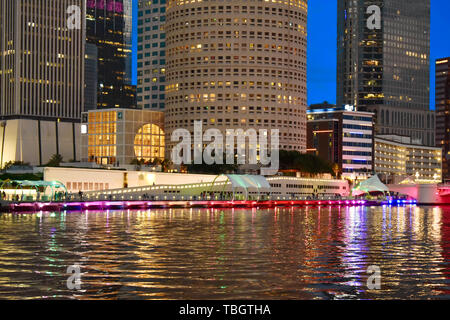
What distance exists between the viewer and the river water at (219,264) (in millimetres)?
38469

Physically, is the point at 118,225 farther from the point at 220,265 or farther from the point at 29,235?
the point at 220,265

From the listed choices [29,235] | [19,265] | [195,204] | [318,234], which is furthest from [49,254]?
[195,204]

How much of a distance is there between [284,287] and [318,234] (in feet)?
136

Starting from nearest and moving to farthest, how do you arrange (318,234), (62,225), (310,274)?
(310,274) < (318,234) < (62,225)

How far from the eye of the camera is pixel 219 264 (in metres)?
49.9

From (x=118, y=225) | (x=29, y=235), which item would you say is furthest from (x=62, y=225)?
(x=29, y=235)

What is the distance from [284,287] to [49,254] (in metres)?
21.7

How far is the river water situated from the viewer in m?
38.5

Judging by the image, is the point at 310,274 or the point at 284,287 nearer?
the point at 284,287

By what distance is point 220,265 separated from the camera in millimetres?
49312

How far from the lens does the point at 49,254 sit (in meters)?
55.2

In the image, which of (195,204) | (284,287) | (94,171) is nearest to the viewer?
(284,287)

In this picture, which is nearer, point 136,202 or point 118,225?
point 118,225
